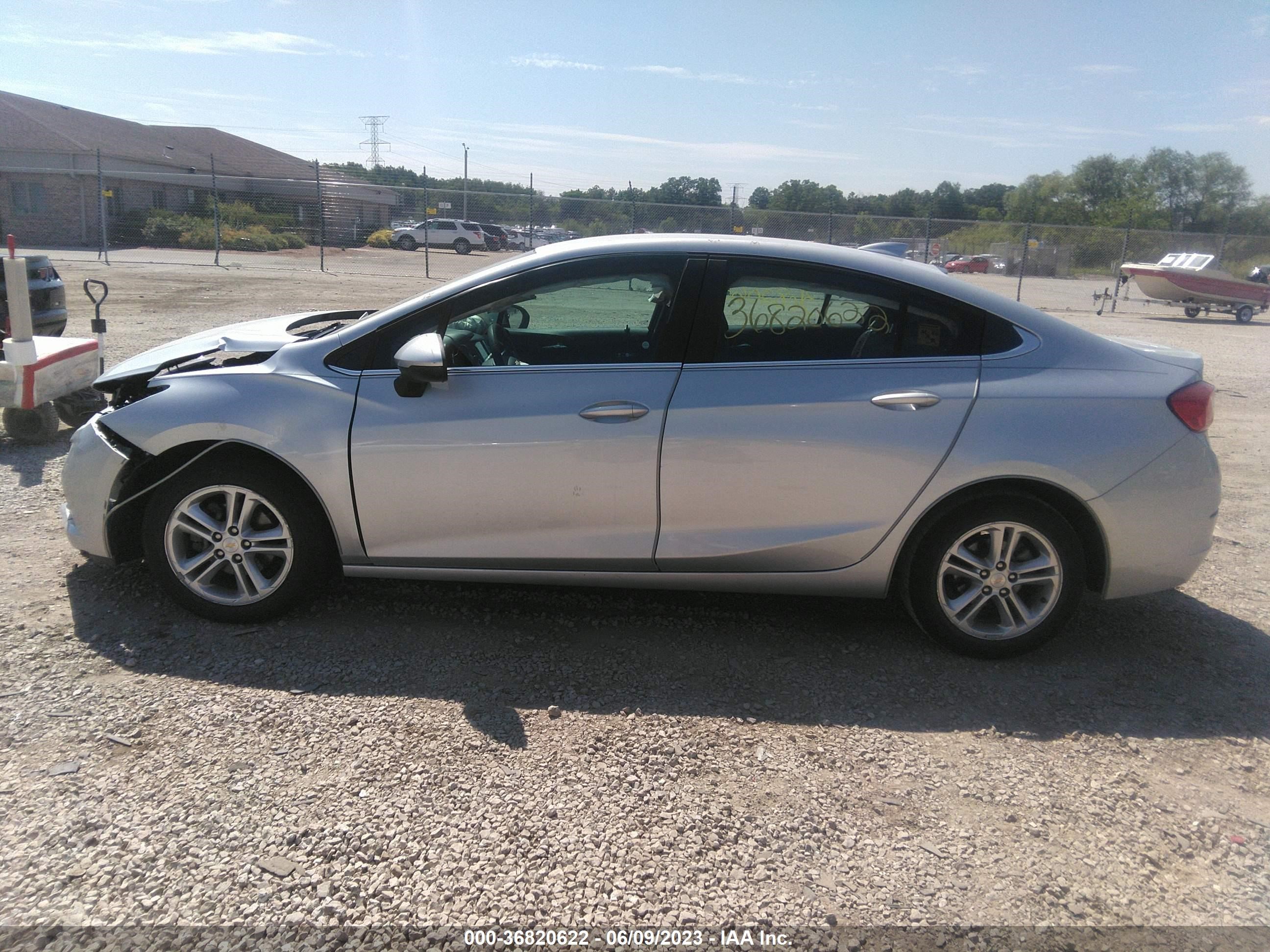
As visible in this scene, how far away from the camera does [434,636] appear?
400cm

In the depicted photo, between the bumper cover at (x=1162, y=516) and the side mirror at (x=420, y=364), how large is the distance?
2.65 metres

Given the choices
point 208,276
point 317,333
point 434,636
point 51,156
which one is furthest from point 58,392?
point 51,156

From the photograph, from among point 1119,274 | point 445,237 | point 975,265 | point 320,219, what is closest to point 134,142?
point 445,237

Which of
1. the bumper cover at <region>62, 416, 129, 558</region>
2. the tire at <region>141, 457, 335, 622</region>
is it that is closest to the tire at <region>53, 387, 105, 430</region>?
the bumper cover at <region>62, 416, 129, 558</region>

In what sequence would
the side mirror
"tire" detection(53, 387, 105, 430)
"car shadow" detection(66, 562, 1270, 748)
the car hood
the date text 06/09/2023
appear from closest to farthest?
the date text 06/09/2023 < "car shadow" detection(66, 562, 1270, 748) < the side mirror < the car hood < "tire" detection(53, 387, 105, 430)

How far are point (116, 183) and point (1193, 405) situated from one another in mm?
44591

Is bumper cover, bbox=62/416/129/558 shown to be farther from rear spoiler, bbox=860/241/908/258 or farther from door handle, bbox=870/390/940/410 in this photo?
rear spoiler, bbox=860/241/908/258

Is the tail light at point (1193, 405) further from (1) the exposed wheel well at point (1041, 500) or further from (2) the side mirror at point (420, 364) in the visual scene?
(2) the side mirror at point (420, 364)

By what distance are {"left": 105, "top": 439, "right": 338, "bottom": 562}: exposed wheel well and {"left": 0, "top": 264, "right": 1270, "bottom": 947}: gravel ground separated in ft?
1.06

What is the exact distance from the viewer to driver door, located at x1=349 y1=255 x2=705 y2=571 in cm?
375

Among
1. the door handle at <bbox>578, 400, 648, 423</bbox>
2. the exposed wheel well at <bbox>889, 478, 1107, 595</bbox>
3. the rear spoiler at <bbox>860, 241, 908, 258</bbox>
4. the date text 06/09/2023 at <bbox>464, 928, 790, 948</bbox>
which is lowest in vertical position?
the date text 06/09/2023 at <bbox>464, 928, 790, 948</bbox>

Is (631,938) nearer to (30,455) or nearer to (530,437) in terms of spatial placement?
(530,437)

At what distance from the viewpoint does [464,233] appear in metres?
36.3

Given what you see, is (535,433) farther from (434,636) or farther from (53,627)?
(53,627)
